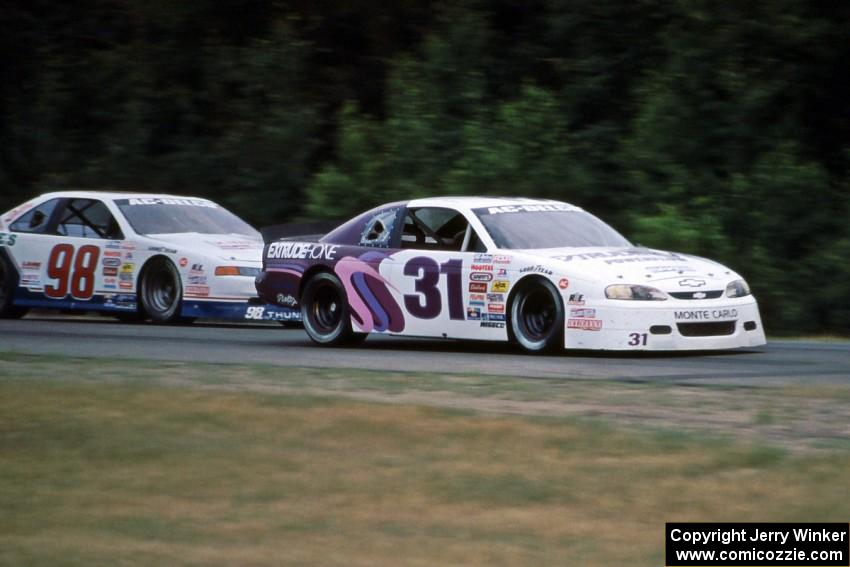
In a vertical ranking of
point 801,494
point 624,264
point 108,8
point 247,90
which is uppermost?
point 108,8

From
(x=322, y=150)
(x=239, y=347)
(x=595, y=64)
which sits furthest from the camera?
(x=322, y=150)

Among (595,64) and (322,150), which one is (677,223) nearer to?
(595,64)

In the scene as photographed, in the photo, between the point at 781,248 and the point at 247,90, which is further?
the point at 247,90

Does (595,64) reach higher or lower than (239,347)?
higher

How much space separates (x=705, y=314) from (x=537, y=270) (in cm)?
138

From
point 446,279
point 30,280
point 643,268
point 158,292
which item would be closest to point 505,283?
point 446,279

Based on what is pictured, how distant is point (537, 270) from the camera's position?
42.7 ft

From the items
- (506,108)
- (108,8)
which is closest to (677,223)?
(506,108)

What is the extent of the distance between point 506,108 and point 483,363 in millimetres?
9807

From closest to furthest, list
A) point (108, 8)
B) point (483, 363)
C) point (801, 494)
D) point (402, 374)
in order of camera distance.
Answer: point (801, 494)
point (402, 374)
point (483, 363)
point (108, 8)

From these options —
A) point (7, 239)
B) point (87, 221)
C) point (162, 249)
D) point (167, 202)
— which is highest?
point (167, 202)

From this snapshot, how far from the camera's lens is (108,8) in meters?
31.9

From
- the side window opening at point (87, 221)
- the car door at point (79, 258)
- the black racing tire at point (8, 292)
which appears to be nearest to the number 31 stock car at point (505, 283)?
the car door at point (79, 258)

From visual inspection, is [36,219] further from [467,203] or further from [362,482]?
[362,482]
